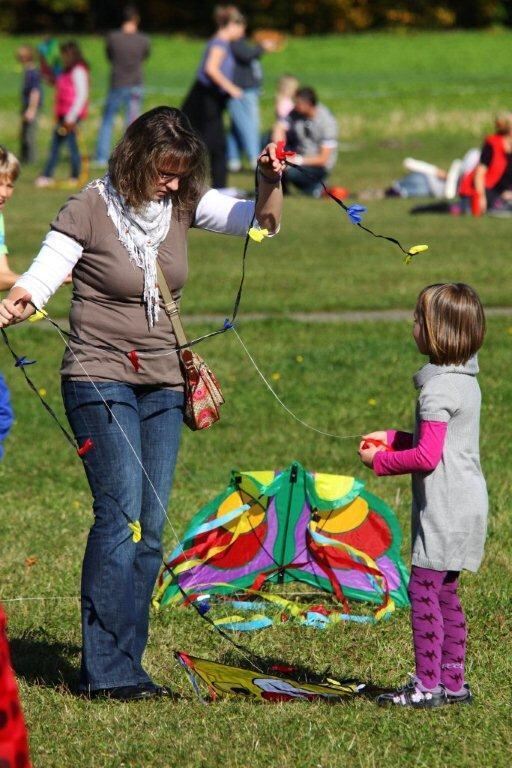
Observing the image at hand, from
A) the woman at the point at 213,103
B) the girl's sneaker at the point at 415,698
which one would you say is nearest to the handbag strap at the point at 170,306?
the girl's sneaker at the point at 415,698

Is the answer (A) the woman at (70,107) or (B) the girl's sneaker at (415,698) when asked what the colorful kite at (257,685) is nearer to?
(B) the girl's sneaker at (415,698)

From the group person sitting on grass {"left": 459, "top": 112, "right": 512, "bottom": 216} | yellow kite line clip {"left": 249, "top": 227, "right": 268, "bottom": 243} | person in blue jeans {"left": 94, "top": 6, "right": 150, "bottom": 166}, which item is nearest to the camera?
yellow kite line clip {"left": 249, "top": 227, "right": 268, "bottom": 243}

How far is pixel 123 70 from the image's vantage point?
22.3 metres

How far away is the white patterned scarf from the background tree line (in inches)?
2301

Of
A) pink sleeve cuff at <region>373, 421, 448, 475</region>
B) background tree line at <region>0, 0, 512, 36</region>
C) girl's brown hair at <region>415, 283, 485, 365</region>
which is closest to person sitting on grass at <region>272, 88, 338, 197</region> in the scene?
girl's brown hair at <region>415, 283, 485, 365</region>

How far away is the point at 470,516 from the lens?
4.37 m

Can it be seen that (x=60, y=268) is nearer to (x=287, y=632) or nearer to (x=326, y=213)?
(x=287, y=632)

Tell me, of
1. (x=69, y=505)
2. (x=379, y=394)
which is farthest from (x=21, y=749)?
(x=379, y=394)

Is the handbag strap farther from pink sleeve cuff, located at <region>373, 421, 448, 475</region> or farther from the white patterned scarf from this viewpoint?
pink sleeve cuff, located at <region>373, 421, 448, 475</region>

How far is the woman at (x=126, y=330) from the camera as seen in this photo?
449 centimetres

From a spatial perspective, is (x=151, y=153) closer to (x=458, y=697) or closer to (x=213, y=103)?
(x=458, y=697)

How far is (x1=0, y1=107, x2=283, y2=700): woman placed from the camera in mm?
4488

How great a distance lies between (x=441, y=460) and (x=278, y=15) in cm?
5971

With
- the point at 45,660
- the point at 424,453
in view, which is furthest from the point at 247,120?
the point at 424,453
